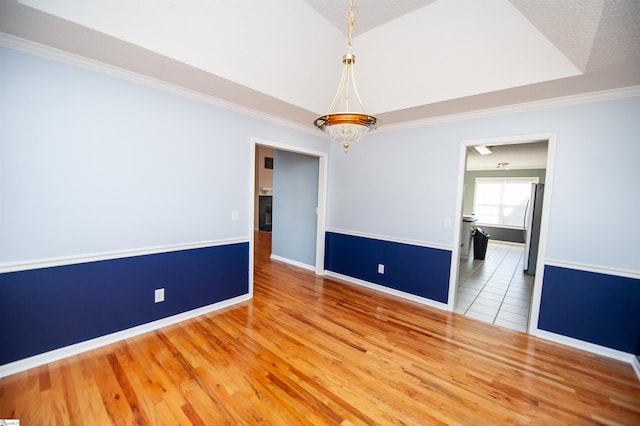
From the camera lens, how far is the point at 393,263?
3.81 metres

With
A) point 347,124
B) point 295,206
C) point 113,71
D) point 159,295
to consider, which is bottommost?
point 159,295

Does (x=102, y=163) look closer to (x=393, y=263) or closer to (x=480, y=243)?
(x=393, y=263)

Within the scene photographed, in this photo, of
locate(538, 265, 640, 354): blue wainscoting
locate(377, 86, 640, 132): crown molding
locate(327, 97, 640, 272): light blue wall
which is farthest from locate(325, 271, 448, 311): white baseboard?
locate(377, 86, 640, 132): crown molding

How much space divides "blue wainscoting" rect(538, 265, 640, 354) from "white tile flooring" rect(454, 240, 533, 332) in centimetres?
43

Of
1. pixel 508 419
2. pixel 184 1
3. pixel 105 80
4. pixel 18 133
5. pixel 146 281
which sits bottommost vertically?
pixel 508 419

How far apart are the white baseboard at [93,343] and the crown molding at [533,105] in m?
3.68

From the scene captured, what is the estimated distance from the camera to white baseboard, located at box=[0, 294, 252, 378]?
1.94 m

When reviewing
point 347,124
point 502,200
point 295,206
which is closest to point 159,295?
point 347,124

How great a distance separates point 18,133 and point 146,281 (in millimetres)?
1555

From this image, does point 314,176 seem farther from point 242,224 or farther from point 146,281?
point 146,281

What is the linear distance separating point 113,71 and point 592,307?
5116 mm

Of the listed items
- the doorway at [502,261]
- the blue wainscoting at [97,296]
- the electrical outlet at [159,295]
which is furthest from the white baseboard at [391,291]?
the electrical outlet at [159,295]

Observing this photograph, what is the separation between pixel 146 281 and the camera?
8.42 ft

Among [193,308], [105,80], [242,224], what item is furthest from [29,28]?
[193,308]
